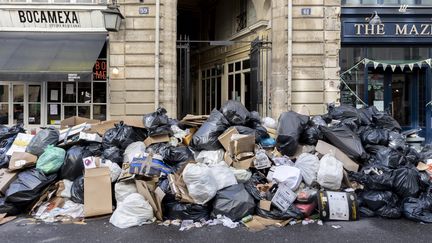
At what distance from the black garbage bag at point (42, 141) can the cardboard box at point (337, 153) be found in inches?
162

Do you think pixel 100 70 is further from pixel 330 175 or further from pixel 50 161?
pixel 330 175

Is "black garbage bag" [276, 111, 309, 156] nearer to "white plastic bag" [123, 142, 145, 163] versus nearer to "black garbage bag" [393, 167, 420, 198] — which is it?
"black garbage bag" [393, 167, 420, 198]

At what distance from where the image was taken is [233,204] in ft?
15.7

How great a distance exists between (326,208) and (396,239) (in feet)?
2.79

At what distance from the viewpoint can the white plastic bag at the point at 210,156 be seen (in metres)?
5.73

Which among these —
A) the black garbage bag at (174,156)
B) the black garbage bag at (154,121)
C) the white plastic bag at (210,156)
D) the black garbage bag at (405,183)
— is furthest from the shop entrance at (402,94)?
the black garbage bag at (174,156)

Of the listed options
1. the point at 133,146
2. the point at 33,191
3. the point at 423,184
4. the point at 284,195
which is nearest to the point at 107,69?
the point at 133,146

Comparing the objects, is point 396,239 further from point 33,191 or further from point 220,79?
point 220,79

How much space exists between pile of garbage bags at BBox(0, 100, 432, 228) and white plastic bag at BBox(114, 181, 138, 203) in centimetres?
1

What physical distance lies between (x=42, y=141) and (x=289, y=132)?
3.80m

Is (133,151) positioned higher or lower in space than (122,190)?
higher

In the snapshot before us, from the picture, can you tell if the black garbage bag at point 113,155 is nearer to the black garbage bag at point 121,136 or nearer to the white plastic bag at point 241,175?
the black garbage bag at point 121,136

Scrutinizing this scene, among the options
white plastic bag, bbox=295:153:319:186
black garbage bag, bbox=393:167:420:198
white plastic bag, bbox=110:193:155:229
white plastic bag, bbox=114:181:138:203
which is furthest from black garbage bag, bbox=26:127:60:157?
black garbage bag, bbox=393:167:420:198

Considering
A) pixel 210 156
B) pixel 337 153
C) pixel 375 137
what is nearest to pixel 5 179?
pixel 210 156
